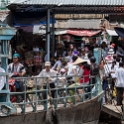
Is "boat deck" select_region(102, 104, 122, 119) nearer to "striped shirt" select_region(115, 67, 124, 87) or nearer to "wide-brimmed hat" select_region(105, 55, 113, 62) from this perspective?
"striped shirt" select_region(115, 67, 124, 87)

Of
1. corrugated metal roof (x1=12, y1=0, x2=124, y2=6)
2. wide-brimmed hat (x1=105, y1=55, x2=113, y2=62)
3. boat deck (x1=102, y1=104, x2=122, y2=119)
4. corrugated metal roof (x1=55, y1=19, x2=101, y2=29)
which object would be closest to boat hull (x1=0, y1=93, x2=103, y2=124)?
boat deck (x1=102, y1=104, x2=122, y2=119)

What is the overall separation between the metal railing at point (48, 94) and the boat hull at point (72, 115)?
0.12 meters

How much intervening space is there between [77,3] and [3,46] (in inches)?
244

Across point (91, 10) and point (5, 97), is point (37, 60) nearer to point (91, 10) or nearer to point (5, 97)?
point (91, 10)

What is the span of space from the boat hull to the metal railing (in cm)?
12

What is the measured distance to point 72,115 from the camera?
11422mm

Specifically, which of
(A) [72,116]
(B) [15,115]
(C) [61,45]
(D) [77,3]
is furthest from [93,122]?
(C) [61,45]

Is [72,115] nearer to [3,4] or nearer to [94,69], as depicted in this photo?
[94,69]

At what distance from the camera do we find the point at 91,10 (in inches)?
626

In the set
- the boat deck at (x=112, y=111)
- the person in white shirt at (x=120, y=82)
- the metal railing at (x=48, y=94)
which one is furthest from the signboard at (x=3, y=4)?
the metal railing at (x=48, y=94)

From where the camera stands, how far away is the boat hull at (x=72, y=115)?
32.8 ft

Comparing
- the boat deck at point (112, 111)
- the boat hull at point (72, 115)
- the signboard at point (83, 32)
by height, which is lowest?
the boat deck at point (112, 111)

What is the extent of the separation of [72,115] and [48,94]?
1059 mm

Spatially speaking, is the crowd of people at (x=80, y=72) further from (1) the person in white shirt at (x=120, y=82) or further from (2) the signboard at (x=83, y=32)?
(2) the signboard at (x=83, y=32)
